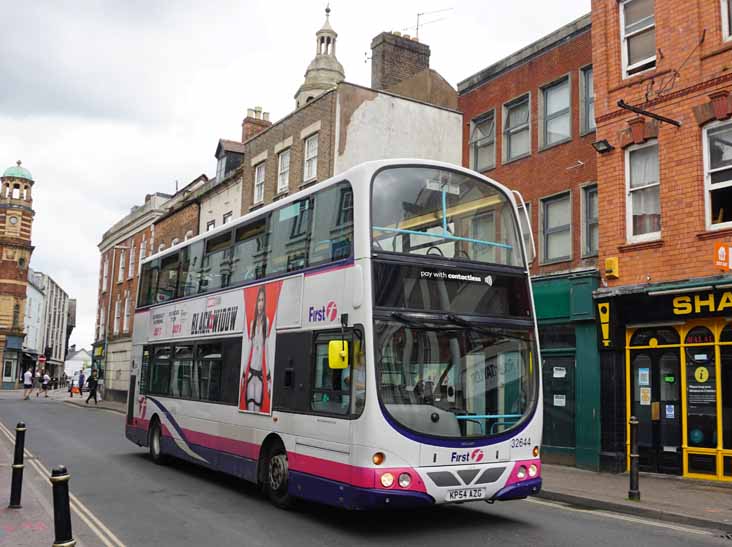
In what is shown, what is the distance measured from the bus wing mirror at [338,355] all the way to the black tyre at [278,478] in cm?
219

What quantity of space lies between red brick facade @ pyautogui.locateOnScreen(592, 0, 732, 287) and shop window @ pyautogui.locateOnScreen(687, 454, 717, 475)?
127 inches

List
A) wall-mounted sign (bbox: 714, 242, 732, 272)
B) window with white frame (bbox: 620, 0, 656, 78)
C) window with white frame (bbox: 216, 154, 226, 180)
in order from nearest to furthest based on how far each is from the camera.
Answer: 1. wall-mounted sign (bbox: 714, 242, 732, 272)
2. window with white frame (bbox: 620, 0, 656, 78)
3. window with white frame (bbox: 216, 154, 226, 180)

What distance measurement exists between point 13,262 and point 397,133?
5694cm

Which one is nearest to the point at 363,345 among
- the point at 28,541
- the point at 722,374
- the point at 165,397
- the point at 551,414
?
the point at 28,541

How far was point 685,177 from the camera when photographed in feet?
45.5

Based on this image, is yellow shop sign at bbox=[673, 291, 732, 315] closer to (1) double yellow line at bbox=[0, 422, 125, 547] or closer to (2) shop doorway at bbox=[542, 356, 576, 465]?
(2) shop doorway at bbox=[542, 356, 576, 465]

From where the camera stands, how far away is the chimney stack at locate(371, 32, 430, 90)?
88.6ft

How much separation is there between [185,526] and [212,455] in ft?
10.5

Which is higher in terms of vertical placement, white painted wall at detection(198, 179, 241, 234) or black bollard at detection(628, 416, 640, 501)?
white painted wall at detection(198, 179, 241, 234)

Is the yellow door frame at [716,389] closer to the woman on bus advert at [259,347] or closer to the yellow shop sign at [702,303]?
the yellow shop sign at [702,303]

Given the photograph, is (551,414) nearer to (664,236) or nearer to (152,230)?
(664,236)

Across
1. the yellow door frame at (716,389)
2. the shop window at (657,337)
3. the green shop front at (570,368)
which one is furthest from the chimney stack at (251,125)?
the yellow door frame at (716,389)

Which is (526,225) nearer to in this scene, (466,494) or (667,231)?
(466,494)

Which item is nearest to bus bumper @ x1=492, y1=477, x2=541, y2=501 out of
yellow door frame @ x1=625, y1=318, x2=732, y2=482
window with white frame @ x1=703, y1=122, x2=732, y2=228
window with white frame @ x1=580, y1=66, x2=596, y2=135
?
yellow door frame @ x1=625, y1=318, x2=732, y2=482
